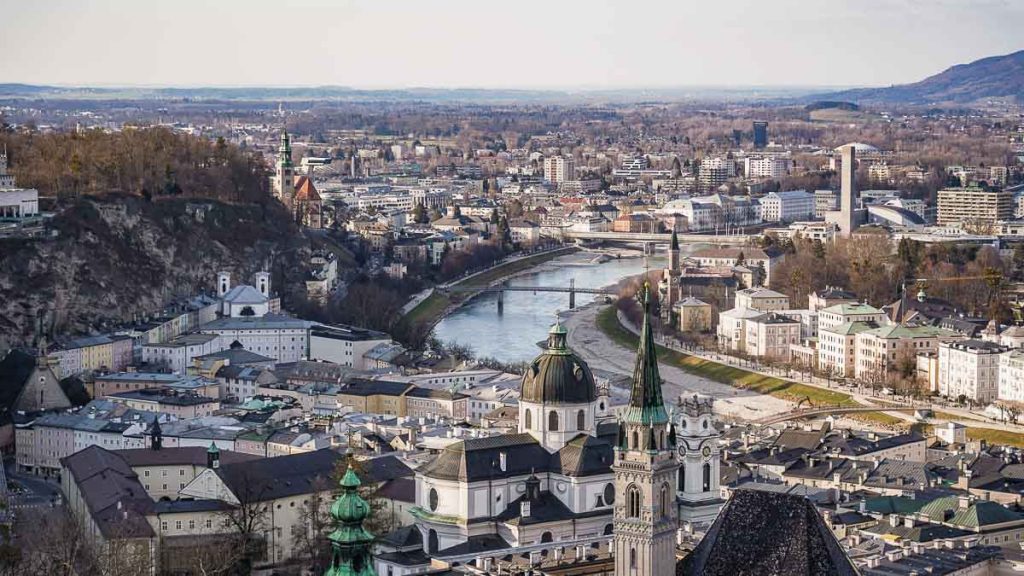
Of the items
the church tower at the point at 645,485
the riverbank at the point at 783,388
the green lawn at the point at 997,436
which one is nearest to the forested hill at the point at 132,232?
the riverbank at the point at 783,388

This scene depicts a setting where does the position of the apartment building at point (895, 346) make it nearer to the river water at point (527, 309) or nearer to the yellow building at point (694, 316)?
the yellow building at point (694, 316)

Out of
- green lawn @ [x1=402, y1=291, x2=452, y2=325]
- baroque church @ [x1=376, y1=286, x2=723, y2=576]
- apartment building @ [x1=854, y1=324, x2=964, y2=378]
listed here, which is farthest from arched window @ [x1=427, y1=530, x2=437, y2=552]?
green lawn @ [x1=402, y1=291, x2=452, y2=325]

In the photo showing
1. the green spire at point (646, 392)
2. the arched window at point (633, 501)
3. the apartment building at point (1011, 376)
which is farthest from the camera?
the apartment building at point (1011, 376)

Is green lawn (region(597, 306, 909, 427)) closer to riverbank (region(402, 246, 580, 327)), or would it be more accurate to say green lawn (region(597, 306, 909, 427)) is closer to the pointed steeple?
riverbank (region(402, 246, 580, 327))

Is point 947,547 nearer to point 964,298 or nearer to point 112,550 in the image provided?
point 112,550

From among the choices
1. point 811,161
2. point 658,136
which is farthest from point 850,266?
point 658,136

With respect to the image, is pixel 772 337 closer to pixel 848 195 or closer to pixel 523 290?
pixel 523 290
